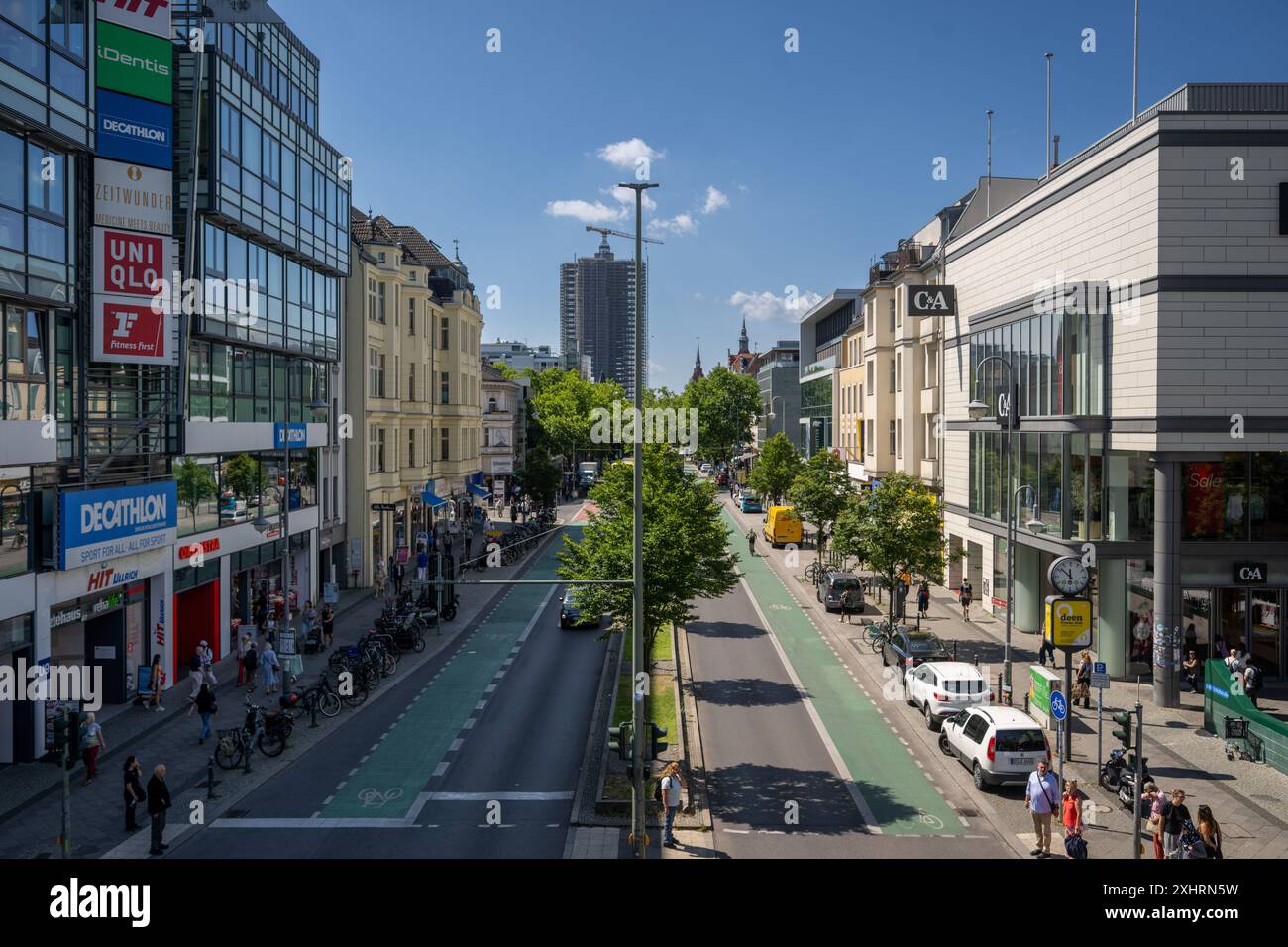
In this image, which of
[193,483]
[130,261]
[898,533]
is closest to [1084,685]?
[898,533]

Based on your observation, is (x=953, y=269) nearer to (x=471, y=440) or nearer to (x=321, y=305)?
(x=321, y=305)

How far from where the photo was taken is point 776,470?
79.0 m

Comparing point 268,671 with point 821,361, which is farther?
point 821,361

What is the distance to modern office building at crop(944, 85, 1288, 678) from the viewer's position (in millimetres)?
26531

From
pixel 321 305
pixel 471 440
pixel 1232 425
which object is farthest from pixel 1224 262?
pixel 471 440

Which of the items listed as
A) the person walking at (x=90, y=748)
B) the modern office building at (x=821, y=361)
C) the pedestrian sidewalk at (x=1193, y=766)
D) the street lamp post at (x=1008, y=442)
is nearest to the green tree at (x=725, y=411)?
the modern office building at (x=821, y=361)

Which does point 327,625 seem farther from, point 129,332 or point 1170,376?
point 1170,376

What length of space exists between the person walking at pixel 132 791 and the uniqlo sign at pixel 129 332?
1120cm

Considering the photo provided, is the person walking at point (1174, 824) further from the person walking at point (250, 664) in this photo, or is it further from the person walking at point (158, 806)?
the person walking at point (250, 664)

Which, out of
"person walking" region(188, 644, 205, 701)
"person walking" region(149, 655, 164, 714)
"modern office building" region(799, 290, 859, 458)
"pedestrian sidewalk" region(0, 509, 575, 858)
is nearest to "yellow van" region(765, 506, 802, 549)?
"modern office building" region(799, 290, 859, 458)

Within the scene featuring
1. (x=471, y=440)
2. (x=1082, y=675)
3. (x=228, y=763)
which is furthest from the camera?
(x=471, y=440)

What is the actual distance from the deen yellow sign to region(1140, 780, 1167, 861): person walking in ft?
16.1
